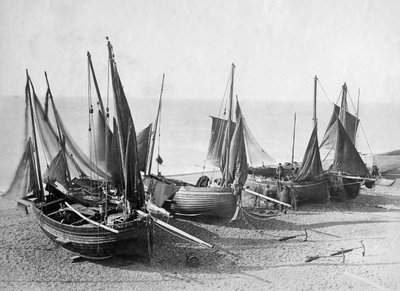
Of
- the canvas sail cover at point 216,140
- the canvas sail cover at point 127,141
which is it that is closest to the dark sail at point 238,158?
the canvas sail cover at point 127,141

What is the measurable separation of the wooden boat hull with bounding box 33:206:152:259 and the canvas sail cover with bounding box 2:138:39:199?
3.97m

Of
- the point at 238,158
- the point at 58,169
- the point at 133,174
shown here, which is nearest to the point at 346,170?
the point at 238,158

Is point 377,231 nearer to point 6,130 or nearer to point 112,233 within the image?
point 112,233

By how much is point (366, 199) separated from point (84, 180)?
17754mm

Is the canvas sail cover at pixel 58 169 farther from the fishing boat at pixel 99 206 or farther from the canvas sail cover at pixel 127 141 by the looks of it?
the canvas sail cover at pixel 127 141

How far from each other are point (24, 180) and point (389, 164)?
22.6 meters

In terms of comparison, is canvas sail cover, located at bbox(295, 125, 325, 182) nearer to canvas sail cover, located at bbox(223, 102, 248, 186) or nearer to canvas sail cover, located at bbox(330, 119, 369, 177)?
canvas sail cover, located at bbox(330, 119, 369, 177)

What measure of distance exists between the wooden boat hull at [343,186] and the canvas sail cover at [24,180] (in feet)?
57.3

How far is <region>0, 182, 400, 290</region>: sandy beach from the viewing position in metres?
13.8

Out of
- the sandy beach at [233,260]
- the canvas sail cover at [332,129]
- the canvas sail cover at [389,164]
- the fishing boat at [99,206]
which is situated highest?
the canvas sail cover at [332,129]

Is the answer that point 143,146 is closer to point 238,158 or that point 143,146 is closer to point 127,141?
point 238,158

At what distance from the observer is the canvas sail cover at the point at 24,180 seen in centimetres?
1856

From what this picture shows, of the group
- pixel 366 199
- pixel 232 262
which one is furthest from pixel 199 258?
pixel 366 199

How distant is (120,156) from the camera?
1683 centimetres
